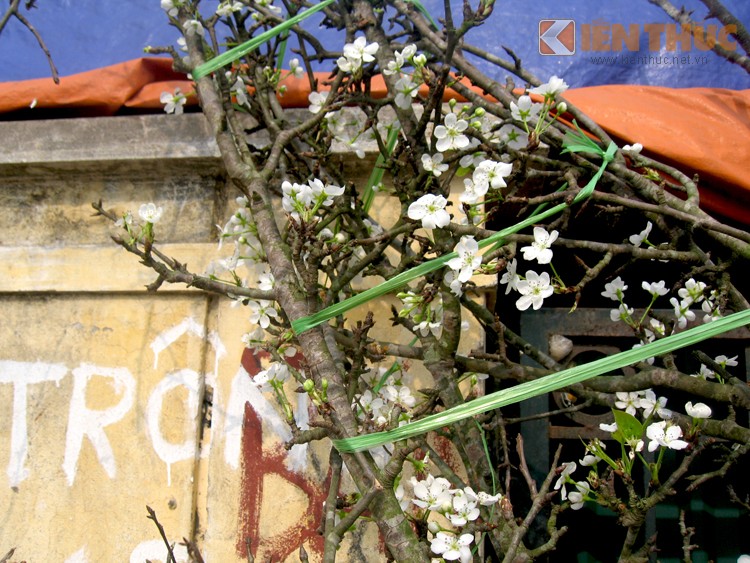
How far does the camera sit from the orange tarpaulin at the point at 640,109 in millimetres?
2238

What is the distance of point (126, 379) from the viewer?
2490mm

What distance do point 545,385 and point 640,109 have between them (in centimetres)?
125

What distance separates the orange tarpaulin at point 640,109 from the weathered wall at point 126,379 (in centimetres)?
9

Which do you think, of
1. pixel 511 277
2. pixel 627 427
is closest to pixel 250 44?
pixel 511 277

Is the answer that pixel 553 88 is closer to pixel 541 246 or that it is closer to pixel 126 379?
pixel 541 246

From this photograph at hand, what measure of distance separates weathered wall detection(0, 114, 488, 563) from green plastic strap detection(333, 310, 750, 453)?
0.83 m

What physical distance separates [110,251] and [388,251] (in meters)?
1.07

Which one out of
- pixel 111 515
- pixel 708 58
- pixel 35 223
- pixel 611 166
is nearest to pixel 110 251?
pixel 35 223

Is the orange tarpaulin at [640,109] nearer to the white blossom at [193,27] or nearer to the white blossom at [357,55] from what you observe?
the white blossom at [193,27]

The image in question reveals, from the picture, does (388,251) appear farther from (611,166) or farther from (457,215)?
(611,166)

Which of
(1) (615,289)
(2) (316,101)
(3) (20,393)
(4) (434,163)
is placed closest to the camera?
(4) (434,163)

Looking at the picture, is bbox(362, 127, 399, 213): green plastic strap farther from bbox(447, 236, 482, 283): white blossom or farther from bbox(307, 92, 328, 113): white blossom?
bbox(447, 236, 482, 283): white blossom

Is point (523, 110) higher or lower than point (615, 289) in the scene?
higher

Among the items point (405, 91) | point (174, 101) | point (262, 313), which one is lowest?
point (262, 313)
